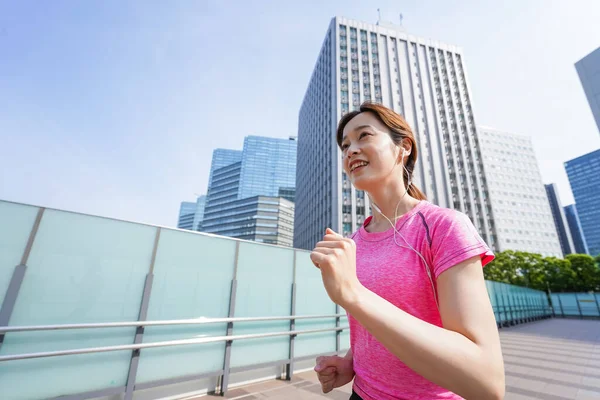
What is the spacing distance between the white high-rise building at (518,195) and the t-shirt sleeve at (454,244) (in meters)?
68.4

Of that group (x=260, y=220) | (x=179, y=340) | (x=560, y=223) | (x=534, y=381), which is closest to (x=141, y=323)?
(x=179, y=340)

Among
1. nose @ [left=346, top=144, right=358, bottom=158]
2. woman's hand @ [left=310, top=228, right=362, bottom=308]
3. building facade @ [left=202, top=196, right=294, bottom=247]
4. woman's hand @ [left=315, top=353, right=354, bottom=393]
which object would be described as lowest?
woman's hand @ [left=315, top=353, right=354, bottom=393]

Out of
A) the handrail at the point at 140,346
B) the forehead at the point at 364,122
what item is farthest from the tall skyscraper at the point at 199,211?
the forehead at the point at 364,122

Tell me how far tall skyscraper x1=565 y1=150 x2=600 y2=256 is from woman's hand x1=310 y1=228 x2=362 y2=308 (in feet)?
468

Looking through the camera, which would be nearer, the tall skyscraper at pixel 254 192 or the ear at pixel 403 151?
the ear at pixel 403 151

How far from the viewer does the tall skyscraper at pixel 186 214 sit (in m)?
118

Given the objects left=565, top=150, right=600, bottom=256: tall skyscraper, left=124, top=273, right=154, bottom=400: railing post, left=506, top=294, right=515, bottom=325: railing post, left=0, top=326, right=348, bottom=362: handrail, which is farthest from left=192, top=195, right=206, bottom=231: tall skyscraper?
left=565, top=150, right=600, bottom=256: tall skyscraper

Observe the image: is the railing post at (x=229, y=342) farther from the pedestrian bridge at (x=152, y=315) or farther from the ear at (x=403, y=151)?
the ear at (x=403, y=151)

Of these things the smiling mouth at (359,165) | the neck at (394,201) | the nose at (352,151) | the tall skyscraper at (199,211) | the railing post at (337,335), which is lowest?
the railing post at (337,335)

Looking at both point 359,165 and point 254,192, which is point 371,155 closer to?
point 359,165

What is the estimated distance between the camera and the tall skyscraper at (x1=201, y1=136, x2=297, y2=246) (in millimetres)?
79000

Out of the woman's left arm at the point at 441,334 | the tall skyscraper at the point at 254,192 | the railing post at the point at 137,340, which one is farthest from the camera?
the tall skyscraper at the point at 254,192

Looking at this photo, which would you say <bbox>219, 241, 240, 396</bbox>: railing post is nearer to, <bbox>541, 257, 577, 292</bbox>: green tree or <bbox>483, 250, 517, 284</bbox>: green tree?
<bbox>483, 250, 517, 284</bbox>: green tree

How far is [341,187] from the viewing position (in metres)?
34.2
